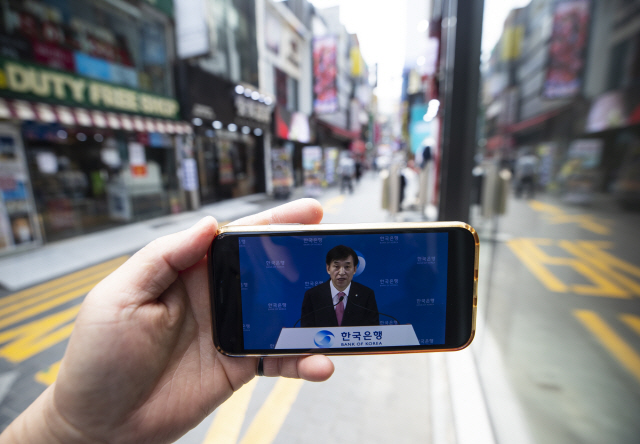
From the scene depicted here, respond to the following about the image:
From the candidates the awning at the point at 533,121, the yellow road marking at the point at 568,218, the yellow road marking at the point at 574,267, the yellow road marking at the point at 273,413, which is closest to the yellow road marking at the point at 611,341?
the yellow road marking at the point at 574,267

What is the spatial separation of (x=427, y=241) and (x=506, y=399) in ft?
4.68

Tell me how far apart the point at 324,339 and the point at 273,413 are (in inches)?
43.6

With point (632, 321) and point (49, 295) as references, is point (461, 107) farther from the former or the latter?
point (49, 295)

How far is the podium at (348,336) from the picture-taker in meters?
0.85

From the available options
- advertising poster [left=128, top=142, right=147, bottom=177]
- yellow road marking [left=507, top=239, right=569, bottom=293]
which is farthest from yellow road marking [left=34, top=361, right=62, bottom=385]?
advertising poster [left=128, top=142, right=147, bottom=177]

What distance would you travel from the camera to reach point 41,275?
3.65 metres

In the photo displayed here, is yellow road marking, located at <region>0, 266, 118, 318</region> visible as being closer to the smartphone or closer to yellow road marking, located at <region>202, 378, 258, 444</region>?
yellow road marking, located at <region>202, 378, 258, 444</region>

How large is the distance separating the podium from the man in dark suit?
2cm

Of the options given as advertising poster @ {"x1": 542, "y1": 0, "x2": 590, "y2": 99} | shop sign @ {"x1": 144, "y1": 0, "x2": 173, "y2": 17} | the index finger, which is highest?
shop sign @ {"x1": 144, "y1": 0, "x2": 173, "y2": 17}

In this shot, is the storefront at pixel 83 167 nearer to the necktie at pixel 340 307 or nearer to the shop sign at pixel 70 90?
the shop sign at pixel 70 90

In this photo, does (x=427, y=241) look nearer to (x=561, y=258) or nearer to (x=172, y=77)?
(x=561, y=258)

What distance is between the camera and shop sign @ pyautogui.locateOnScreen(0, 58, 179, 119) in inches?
168

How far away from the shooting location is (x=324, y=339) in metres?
0.86

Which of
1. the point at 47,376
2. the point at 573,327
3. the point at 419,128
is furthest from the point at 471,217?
the point at 419,128
